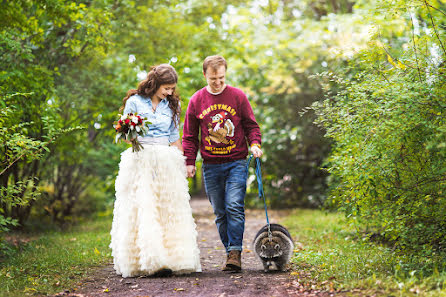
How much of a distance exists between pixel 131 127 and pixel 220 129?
96 centimetres

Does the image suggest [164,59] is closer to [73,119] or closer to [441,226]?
[73,119]

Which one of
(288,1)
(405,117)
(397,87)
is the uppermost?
(288,1)

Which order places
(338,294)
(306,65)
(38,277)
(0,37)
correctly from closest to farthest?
1. (338,294)
2. (38,277)
3. (0,37)
4. (306,65)

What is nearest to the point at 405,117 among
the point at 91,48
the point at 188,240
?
the point at 188,240

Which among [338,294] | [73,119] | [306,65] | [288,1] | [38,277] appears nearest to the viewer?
[338,294]

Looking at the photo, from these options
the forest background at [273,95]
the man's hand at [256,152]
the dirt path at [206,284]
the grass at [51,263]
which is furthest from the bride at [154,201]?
the forest background at [273,95]

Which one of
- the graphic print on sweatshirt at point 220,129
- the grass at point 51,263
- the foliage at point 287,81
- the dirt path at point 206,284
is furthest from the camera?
the foliage at point 287,81

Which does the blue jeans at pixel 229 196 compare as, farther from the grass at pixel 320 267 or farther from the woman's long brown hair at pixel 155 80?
the woman's long brown hair at pixel 155 80

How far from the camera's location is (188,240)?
4.83 metres

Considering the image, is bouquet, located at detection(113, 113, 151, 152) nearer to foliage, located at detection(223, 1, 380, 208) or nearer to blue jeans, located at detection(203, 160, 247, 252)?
blue jeans, located at detection(203, 160, 247, 252)

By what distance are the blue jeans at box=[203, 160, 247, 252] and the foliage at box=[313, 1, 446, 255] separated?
1084 mm

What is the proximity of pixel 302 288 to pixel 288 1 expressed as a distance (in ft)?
40.3

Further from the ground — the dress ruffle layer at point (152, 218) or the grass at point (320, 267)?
the dress ruffle layer at point (152, 218)

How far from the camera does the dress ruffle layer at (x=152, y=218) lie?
4.71 m
